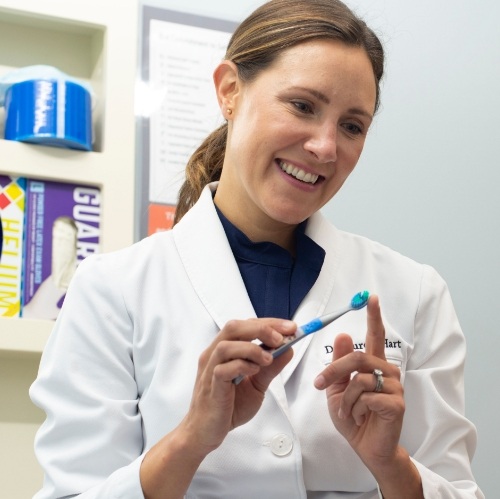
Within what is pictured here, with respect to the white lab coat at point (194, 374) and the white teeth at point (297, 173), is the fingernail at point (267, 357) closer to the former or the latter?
the white lab coat at point (194, 374)

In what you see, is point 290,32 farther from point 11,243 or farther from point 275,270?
point 11,243

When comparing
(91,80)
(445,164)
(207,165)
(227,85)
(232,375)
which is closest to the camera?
(232,375)

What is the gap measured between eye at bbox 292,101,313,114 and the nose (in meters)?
0.02

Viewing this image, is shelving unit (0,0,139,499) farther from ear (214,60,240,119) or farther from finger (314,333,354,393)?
finger (314,333,354,393)

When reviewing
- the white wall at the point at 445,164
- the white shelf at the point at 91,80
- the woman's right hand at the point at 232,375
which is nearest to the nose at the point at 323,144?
the woman's right hand at the point at 232,375

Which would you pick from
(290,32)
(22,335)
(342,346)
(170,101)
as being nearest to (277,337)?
(342,346)

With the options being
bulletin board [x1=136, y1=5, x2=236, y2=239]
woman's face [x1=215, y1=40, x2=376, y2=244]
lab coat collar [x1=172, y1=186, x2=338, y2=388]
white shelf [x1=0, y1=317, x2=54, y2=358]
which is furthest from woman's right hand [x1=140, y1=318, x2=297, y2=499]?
bulletin board [x1=136, y1=5, x2=236, y2=239]

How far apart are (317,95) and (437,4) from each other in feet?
2.90

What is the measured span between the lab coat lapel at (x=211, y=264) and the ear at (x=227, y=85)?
0.12m

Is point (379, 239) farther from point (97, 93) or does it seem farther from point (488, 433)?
point (97, 93)

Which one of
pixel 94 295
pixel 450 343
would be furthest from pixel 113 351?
pixel 450 343

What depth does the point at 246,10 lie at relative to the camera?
1.69 meters

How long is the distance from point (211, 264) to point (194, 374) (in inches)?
5.7

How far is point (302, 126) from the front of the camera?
1.04m
